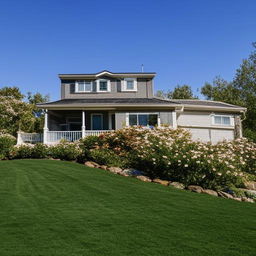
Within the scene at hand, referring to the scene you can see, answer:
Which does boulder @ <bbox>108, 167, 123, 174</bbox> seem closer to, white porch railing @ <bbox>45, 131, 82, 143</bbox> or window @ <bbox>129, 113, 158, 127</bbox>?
white porch railing @ <bbox>45, 131, 82, 143</bbox>

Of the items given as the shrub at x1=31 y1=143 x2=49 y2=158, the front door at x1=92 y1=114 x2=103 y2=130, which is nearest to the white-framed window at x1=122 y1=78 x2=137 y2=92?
the front door at x1=92 y1=114 x2=103 y2=130

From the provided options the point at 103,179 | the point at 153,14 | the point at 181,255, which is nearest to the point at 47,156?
the point at 103,179

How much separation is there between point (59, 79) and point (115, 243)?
1865 cm

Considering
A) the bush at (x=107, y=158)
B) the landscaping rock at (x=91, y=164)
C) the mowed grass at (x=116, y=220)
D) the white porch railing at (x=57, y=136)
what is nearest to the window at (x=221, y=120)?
the white porch railing at (x=57, y=136)

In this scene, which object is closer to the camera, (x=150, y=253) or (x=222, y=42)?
(x=150, y=253)

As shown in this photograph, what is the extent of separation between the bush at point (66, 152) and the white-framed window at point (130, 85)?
31.8 feet

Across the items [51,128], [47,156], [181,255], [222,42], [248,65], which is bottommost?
[181,255]

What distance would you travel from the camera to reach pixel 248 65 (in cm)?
3092

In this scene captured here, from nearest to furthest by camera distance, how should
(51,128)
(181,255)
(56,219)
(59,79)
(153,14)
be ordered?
(181,255) < (56,219) < (153,14) < (51,128) < (59,79)

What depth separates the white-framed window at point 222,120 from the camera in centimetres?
2002

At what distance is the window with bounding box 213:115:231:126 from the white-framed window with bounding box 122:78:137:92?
7.29 m

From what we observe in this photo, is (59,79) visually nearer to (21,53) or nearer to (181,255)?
(21,53)

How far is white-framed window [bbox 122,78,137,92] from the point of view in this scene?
2008cm

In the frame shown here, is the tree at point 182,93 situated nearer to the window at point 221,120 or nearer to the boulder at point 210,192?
the window at point 221,120
